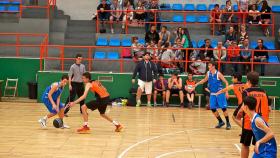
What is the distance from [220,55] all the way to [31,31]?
346 inches

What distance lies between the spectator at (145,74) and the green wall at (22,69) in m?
4.66

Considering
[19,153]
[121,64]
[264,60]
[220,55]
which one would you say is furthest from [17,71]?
[19,153]

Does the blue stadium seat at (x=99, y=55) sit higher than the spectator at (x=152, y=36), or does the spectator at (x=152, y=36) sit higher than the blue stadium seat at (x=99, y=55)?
the spectator at (x=152, y=36)

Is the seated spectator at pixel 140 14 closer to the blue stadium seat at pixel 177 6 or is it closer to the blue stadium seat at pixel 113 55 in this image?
the blue stadium seat at pixel 177 6

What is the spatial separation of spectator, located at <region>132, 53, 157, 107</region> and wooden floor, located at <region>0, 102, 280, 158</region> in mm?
2202

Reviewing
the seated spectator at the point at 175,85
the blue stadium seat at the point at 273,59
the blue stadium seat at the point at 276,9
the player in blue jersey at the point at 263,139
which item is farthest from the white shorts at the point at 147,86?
the player in blue jersey at the point at 263,139

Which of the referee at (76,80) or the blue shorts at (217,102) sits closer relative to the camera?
the blue shorts at (217,102)

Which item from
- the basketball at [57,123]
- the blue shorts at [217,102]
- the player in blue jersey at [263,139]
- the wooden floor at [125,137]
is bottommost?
the wooden floor at [125,137]

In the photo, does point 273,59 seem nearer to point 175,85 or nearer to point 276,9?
point 276,9

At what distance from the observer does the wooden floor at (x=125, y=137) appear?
38.9 feet

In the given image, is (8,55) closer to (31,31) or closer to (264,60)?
(31,31)

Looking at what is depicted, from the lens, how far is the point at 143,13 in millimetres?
25125

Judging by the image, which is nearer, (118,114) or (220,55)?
(118,114)

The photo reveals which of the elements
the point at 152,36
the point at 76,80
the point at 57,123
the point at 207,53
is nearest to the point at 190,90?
the point at 207,53
